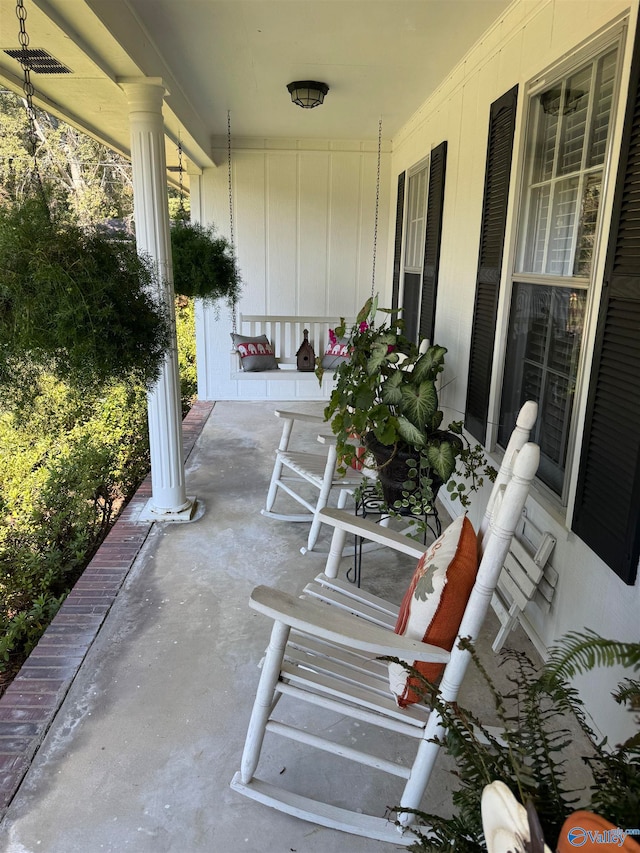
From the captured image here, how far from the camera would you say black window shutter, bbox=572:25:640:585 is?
5.32 feet

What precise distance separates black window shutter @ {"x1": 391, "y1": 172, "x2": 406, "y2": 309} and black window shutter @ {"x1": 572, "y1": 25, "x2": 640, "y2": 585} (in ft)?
12.1

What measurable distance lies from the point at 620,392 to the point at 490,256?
134cm

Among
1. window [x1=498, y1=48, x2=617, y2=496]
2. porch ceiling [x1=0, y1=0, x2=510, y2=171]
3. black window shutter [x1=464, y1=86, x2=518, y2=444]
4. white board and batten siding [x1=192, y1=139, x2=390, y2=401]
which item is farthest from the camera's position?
white board and batten siding [x1=192, y1=139, x2=390, y2=401]

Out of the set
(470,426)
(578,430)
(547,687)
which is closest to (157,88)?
(470,426)

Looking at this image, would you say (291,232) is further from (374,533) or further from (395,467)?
(374,533)

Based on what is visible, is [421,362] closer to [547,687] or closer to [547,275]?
[547,275]

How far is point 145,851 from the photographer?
1497 millimetres

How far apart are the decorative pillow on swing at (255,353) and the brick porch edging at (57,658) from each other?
194cm

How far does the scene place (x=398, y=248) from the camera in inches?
215

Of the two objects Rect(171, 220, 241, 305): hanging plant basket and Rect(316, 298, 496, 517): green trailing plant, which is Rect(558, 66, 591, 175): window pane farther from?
Rect(171, 220, 241, 305): hanging plant basket

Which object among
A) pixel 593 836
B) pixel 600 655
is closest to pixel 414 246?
pixel 600 655

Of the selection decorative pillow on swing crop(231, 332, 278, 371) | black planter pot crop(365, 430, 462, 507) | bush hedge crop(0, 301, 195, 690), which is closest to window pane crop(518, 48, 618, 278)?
black planter pot crop(365, 430, 462, 507)

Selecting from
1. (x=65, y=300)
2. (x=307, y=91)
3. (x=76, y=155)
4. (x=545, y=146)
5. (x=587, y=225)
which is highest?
(x=76, y=155)

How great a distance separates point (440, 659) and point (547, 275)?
5.11ft
